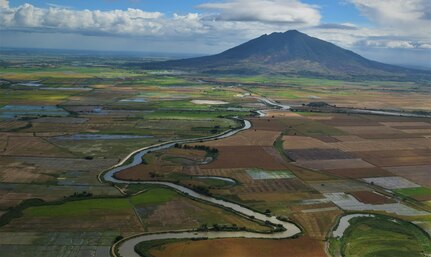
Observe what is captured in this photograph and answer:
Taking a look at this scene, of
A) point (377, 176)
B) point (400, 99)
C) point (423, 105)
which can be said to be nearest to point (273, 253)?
point (377, 176)

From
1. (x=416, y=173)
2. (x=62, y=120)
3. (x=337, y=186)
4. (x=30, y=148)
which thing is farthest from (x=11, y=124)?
(x=416, y=173)

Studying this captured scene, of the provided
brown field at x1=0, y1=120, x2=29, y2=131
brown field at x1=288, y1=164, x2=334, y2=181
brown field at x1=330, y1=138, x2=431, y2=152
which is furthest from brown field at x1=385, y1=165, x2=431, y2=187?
brown field at x1=0, y1=120, x2=29, y2=131

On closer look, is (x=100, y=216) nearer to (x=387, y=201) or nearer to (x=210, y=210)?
(x=210, y=210)

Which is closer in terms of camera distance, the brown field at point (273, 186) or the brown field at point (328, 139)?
the brown field at point (273, 186)

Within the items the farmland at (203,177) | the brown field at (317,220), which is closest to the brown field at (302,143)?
the farmland at (203,177)

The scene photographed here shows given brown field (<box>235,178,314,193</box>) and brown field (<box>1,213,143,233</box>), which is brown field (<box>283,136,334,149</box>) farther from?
brown field (<box>1,213,143,233</box>)

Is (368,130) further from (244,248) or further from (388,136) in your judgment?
(244,248)

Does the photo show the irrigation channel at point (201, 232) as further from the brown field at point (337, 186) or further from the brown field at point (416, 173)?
the brown field at point (416, 173)
